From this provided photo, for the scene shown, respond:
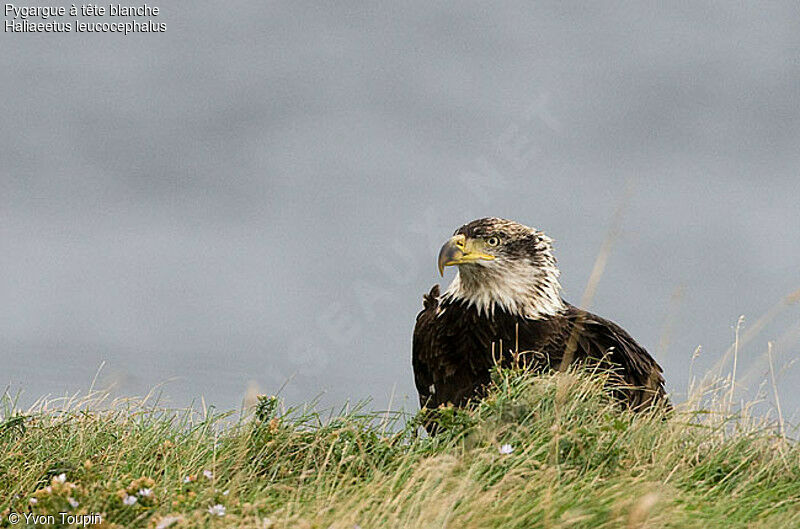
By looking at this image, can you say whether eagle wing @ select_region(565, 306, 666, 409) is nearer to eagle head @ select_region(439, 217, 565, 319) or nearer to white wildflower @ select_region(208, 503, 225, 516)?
eagle head @ select_region(439, 217, 565, 319)

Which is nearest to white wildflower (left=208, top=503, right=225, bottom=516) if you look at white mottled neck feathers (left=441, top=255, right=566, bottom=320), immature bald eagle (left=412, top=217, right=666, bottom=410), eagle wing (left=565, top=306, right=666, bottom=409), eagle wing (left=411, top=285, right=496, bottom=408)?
eagle wing (left=411, top=285, right=496, bottom=408)

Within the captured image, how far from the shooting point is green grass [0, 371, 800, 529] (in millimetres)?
4117

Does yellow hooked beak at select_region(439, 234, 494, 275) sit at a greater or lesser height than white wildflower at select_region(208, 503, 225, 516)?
greater

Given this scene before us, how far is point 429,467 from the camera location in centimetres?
427

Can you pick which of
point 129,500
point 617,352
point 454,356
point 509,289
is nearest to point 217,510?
point 129,500

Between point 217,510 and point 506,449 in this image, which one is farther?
point 506,449

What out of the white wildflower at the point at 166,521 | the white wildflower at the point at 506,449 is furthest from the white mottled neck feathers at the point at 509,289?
the white wildflower at the point at 166,521

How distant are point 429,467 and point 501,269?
2631 millimetres

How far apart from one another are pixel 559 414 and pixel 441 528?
1.63 metres

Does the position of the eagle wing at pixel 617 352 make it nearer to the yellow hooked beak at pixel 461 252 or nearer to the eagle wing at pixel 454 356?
the eagle wing at pixel 454 356

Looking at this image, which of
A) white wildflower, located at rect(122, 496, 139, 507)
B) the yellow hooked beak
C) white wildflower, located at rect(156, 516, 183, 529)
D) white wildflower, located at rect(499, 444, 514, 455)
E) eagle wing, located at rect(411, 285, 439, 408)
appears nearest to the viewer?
white wildflower, located at rect(156, 516, 183, 529)

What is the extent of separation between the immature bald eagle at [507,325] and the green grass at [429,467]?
498 millimetres

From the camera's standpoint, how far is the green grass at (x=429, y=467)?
412cm

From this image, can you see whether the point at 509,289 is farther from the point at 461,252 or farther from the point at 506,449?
the point at 506,449
